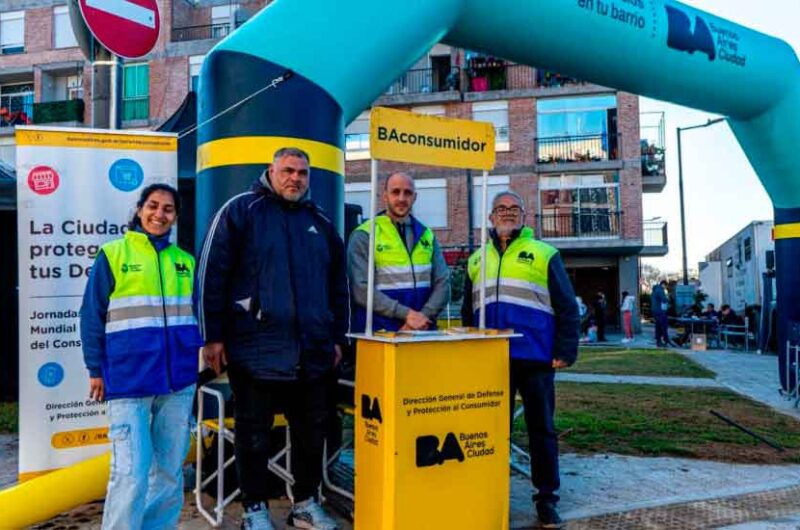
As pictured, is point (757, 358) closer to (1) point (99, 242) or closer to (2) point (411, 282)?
(2) point (411, 282)

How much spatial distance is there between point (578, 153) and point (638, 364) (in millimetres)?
14728

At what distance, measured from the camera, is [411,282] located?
418cm

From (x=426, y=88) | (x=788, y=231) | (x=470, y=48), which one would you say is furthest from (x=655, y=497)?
(x=426, y=88)

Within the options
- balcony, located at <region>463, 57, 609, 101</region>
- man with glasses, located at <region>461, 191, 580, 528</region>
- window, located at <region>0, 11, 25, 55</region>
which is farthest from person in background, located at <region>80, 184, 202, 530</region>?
window, located at <region>0, 11, 25, 55</region>

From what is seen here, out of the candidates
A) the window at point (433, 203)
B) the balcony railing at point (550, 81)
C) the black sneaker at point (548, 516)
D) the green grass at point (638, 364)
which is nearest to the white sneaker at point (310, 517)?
the black sneaker at point (548, 516)

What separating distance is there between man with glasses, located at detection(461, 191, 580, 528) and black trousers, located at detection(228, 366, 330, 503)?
121 cm

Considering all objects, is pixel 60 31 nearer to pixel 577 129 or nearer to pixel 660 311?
pixel 577 129

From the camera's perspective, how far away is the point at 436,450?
355 cm

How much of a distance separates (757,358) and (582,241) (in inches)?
459

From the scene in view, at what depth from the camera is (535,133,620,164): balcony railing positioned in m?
26.4

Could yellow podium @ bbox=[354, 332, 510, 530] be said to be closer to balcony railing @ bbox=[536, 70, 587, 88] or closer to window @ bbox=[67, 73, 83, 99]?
balcony railing @ bbox=[536, 70, 587, 88]

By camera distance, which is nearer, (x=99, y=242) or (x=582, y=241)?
(x=99, y=242)

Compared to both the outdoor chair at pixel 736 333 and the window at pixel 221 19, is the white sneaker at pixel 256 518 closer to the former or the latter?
the outdoor chair at pixel 736 333

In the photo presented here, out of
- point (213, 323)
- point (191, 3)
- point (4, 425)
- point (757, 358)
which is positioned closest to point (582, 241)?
point (757, 358)
